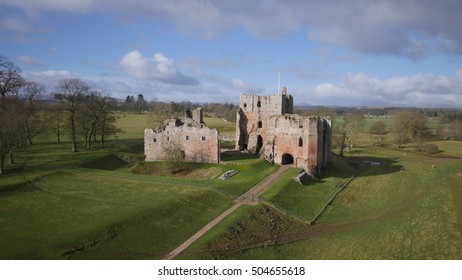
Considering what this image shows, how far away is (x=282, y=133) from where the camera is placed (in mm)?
43406

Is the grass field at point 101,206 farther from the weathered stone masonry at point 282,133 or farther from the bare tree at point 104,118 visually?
the bare tree at point 104,118

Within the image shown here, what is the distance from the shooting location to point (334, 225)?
28344 mm

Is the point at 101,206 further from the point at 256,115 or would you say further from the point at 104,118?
the point at 104,118

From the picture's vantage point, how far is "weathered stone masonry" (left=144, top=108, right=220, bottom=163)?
42219mm

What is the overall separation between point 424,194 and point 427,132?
5194 cm

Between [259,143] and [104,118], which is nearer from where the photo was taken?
[259,143]

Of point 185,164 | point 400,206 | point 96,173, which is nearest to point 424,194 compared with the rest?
point 400,206

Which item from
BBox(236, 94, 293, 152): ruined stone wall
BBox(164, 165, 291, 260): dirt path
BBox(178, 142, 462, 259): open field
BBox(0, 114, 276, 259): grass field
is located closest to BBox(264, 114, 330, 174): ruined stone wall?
BBox(164, 165, 291, 260): dirt path

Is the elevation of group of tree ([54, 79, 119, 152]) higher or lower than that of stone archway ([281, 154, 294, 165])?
higher

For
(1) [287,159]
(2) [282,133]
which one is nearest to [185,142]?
(2) [282,133]

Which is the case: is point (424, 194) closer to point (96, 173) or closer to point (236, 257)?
point (236, 257)

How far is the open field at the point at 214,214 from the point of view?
71.7 ft

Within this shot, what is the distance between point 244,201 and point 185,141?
15038mm

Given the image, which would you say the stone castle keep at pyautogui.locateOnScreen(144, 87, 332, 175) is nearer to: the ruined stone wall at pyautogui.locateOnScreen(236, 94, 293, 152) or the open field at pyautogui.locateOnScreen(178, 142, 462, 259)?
the ruined stone wall at pyautogui.locateOnScreen(236, 94, 293, 152)
